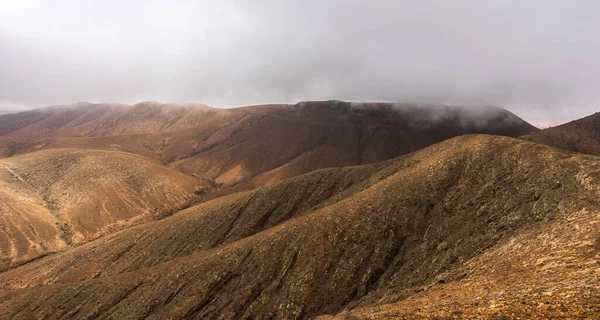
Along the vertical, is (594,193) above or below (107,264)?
above

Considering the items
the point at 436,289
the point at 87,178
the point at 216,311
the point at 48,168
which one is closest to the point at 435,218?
the point at 436,289

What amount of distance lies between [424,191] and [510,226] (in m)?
13.6

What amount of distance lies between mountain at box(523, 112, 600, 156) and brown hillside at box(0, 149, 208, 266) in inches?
5145

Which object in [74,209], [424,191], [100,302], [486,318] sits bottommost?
[100,302]

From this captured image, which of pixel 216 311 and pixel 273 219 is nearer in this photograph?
pixel 216 311

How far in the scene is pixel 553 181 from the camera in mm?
32250

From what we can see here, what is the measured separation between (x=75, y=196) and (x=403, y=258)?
4347 inches

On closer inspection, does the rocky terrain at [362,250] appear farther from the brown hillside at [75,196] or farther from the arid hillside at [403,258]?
the brown hillside at [75,196]

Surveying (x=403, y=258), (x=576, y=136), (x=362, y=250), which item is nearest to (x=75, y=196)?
(x=362, y=250)

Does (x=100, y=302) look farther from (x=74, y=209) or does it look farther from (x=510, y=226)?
(x=74, y=209)

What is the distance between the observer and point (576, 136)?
303ft

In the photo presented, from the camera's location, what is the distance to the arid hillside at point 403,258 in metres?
18.1

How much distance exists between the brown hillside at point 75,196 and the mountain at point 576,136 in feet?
429

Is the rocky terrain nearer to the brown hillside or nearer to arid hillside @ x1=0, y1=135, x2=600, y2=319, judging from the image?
arid hillside @ x1=0, y1=135, x2=600, y2=319
